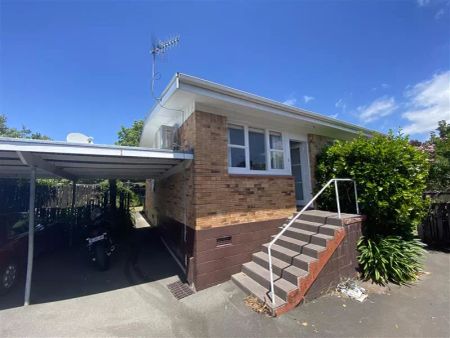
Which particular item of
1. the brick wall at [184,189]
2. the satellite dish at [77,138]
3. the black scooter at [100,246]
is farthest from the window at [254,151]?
the black scooter at [100,246]

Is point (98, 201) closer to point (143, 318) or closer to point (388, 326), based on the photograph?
point (143, 318)

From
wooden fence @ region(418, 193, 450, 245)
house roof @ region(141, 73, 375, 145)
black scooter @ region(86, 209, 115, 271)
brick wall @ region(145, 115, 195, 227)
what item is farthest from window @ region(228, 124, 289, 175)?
wooden fence @ region(418, 193, 450, 245)

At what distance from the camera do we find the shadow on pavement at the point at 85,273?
4.67 meters

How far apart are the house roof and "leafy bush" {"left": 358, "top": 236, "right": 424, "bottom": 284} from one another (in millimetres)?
3535

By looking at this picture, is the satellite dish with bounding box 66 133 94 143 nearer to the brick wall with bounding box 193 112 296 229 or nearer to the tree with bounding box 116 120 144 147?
the brick wall with bounding box 193 112 296 229

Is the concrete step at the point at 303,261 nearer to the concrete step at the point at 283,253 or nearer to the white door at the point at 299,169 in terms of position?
the concrete step at the point at 283,253

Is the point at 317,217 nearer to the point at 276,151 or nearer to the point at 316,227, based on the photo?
the point at 316,227

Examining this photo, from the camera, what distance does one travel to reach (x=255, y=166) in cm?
630

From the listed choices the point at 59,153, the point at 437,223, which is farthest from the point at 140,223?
the point at 437,223

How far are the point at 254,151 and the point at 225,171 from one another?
53.8 inches

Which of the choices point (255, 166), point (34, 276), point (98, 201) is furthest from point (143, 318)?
point (98, 201)

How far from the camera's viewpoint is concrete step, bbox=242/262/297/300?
4055 mm

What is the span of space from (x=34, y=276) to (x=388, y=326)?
7.36m

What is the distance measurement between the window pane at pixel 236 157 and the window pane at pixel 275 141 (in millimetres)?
1227
